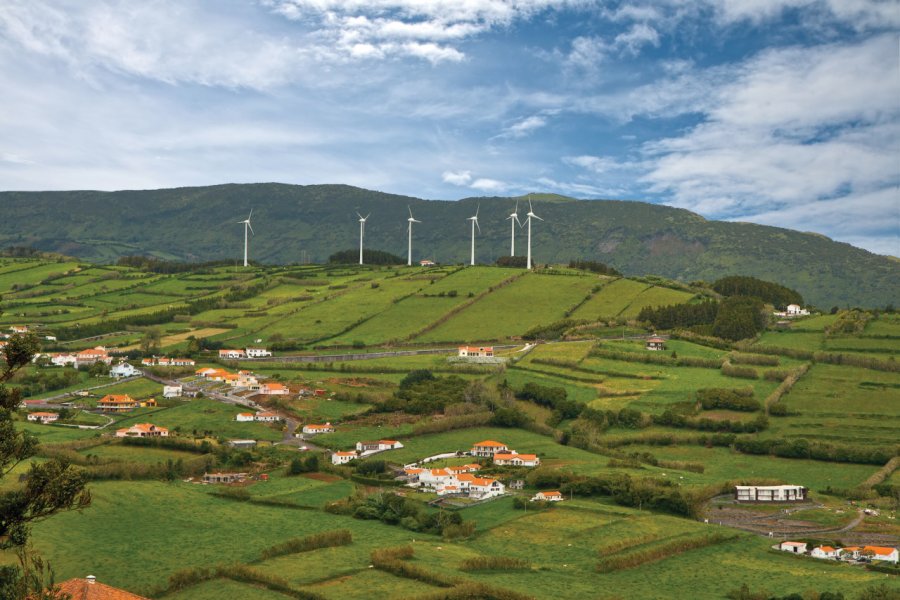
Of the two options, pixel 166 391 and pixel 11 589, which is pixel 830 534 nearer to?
pixel 11 589

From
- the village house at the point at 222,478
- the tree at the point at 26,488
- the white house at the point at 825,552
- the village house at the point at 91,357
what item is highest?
the tree at the point at 26,488

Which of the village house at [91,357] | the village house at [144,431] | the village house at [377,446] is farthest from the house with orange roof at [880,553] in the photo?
the village house at [91,357]

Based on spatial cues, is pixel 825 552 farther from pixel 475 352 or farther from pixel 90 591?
pixel 475 352

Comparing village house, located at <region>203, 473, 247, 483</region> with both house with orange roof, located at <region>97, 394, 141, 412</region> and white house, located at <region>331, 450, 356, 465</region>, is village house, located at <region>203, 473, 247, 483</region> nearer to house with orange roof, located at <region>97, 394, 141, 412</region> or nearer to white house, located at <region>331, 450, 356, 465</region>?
white house, located at <region>331, 450, 356, 465</region>

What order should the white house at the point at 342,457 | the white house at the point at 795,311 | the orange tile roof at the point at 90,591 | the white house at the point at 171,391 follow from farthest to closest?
the white house at the point at 795,311 → the white house at the point at 171,391 → the white house at the point at 342,457 → the orange tile roof at the point at 90,591

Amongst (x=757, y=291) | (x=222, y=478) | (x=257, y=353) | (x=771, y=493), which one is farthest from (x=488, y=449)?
(x=757, y=291)

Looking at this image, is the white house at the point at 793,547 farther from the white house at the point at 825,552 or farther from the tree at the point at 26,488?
the tree at the point at 26,488
